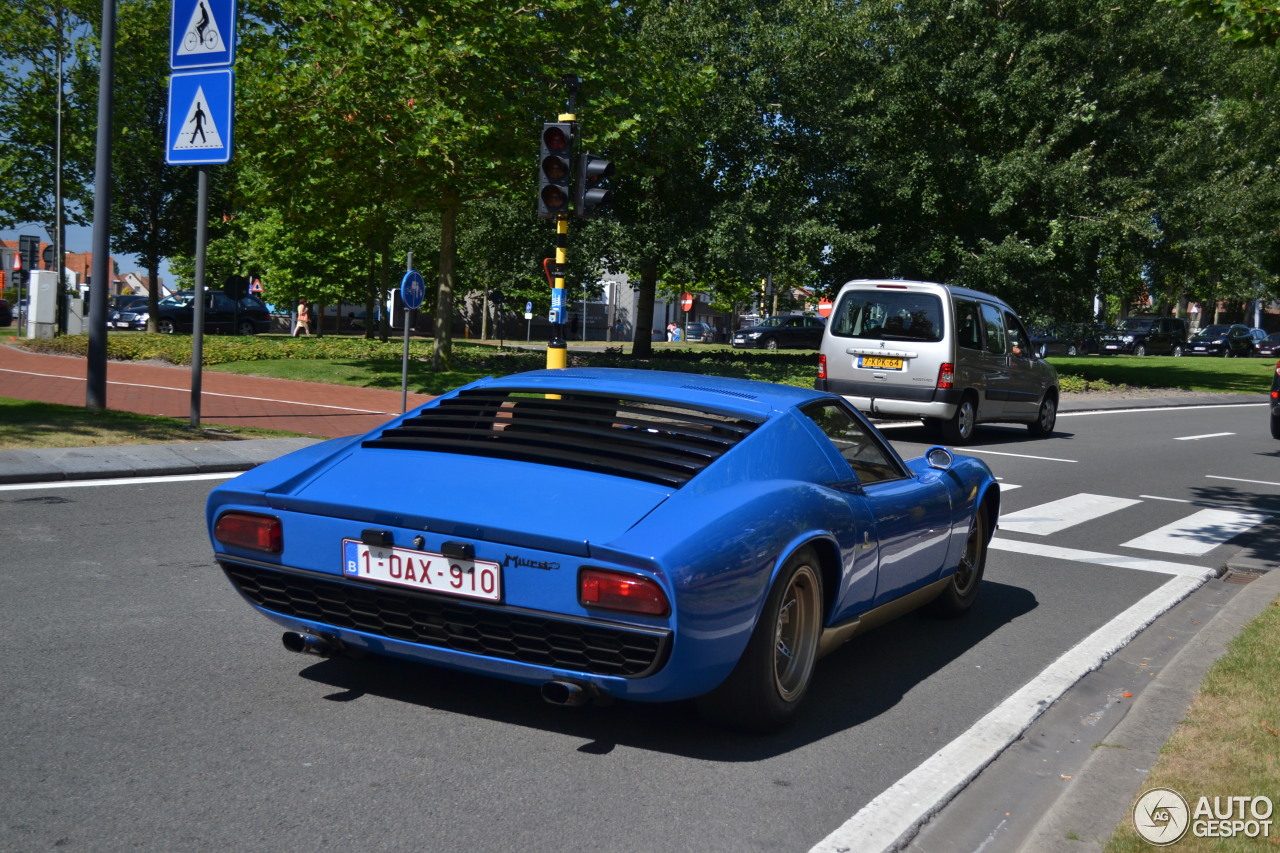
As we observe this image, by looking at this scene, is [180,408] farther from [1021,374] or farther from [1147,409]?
[1147,409]

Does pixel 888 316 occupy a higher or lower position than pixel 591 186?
lower

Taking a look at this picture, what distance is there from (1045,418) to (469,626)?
16.2 metres

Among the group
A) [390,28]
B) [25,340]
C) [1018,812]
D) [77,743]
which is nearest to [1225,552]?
[1018,812]

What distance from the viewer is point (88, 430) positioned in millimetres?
11625

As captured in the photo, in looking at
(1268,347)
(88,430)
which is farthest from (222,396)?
(1268,347)

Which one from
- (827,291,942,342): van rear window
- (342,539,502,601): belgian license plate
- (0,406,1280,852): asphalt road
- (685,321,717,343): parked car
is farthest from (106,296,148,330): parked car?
(342,539,502,601): belgian license plate

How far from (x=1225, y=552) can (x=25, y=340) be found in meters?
28.4

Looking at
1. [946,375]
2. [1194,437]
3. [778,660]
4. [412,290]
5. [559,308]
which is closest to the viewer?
[778,660]

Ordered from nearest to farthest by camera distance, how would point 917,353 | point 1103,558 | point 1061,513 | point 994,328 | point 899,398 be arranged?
1. point 1103,558
2. point 1061,513
3. point 917,353
4. point 899,398
5. point 994,328

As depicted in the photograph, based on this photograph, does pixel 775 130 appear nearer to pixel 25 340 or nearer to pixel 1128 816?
pixel 25 340

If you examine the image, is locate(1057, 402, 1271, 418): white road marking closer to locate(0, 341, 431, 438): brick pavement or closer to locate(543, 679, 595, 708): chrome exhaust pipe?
locate(0, 341, 431, 438): brick pavement

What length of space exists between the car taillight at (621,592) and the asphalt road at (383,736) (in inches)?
22.5

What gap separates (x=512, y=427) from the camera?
4566 mm

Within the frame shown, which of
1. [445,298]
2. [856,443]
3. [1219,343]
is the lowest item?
[856,443]
